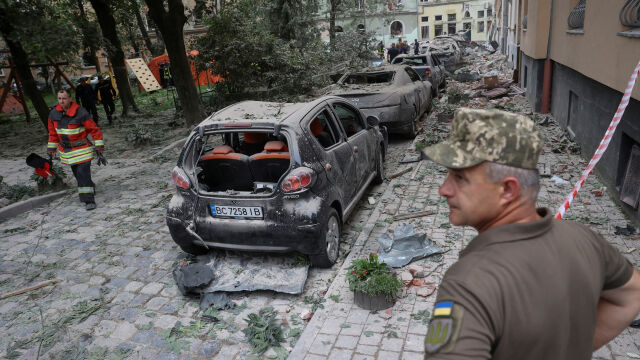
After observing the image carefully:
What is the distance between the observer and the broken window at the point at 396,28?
60.1 metres

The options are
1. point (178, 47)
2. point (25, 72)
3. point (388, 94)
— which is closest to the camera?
point (388, 94)

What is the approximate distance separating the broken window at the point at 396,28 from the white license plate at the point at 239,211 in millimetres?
60049

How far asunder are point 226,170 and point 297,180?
1.17 meters

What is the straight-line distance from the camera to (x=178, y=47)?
42.8ft

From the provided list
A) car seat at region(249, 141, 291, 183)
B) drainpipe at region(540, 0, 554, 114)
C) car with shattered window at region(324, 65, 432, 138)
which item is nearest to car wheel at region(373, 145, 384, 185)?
car with shattered window at region(324, 65, 432, 138)

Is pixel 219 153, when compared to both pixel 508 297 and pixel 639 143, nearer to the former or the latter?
pixel 508 297

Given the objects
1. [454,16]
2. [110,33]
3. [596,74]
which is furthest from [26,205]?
[454,16]

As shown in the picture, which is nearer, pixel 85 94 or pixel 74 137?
pixel 74 137

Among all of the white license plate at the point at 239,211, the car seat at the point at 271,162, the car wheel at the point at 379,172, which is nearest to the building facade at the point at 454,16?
the car wheel at the point at 379,172

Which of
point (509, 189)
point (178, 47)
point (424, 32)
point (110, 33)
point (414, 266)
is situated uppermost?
point (110, 33)

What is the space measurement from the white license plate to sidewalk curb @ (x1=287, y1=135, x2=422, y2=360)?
111 cm

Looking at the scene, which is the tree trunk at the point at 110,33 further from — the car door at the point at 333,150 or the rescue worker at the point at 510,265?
the rescue worker at the point at 510,265

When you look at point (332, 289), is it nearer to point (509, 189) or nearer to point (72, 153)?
point (509, 189)

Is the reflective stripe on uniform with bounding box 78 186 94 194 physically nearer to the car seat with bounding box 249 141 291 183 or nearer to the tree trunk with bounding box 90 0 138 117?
the car seat with bounding box 249 141 291 183
